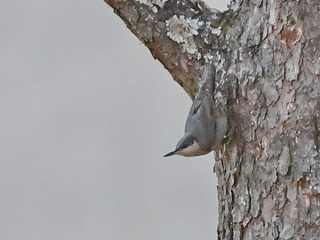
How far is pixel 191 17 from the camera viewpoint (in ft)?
3.55

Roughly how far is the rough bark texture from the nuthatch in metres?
0.01

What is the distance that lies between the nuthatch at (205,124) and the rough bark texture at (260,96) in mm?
13

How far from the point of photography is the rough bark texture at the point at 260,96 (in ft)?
→ 3.11

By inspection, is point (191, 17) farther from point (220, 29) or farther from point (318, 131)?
point (318, 131)

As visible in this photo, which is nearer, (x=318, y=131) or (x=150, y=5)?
(x=318, y=131)

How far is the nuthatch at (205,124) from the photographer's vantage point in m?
1.01

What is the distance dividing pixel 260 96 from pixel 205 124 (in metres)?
0.09

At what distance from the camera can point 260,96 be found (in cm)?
99

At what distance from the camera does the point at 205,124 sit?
1010 millimetres

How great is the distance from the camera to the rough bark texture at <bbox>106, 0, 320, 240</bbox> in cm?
95

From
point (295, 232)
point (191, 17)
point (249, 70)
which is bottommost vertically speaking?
point (295, 232)

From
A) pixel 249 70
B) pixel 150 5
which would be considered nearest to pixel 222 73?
pixel 249 70

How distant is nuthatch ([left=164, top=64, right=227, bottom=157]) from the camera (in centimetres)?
101

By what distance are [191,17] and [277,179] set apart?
0.31 m
